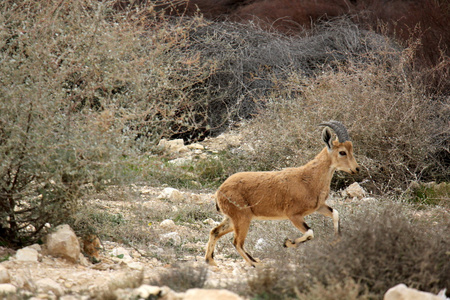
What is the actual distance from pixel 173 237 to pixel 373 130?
3850mm

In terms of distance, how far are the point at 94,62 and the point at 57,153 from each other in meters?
1.23

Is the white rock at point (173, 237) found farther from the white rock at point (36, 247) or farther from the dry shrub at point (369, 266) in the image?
the dry shrub at point (369, 266)

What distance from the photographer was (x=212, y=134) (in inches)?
521

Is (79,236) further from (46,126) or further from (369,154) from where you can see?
(369,154)

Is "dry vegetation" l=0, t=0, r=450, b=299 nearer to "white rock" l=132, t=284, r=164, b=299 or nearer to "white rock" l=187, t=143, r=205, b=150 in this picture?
"white rock" l=132, t=284, r=164, b=299

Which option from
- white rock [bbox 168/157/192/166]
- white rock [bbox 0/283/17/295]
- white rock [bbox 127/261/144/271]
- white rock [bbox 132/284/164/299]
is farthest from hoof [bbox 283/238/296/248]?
white rock [bbox 168/157/192/166]

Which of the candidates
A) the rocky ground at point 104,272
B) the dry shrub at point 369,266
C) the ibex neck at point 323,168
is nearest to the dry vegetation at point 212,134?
the dry shrub at point 369,266

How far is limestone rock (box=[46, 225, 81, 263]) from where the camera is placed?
18.8ft

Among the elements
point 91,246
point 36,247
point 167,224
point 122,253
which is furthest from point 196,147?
point 36,247

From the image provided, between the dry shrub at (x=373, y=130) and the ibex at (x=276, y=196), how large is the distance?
8.41ft

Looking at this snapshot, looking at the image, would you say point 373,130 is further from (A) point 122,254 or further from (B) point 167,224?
(A) point 122,254

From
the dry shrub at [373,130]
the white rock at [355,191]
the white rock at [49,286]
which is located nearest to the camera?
the white rock at [49,286]

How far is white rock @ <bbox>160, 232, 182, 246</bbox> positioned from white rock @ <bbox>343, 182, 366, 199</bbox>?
284 cm

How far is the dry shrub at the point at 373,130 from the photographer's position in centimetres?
928
